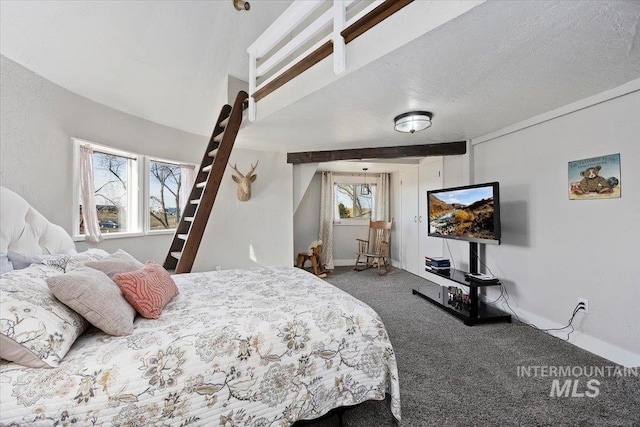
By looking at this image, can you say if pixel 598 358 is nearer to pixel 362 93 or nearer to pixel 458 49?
pixel 458 49

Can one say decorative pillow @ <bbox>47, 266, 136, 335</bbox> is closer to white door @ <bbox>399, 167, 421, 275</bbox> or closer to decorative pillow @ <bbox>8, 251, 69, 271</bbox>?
decorative pillow @ <bbox>8, 251, 69, 271</bbox>

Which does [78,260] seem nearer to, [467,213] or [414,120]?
[414,120]

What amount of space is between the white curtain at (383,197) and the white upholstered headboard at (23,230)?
16.9 feet

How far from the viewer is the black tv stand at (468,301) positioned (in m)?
2.96

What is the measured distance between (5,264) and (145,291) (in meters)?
0.75

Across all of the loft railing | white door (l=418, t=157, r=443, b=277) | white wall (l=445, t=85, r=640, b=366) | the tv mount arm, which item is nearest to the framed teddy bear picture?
white wall (l=445, t=85, r=640, b=366)

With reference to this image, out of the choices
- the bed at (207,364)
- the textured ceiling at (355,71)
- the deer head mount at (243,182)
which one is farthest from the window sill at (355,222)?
the bed at (207,364)

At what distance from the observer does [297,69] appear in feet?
7.54

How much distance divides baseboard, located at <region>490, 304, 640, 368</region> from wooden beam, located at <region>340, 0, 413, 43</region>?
9.60ft

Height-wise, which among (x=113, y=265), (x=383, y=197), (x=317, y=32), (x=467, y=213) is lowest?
(x=113, y=265)

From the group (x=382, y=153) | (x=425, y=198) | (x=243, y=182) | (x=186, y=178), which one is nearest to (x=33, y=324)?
(x=186, y=178)

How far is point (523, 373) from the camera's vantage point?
2.06 meters

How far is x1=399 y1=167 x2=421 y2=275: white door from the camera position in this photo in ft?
17.3

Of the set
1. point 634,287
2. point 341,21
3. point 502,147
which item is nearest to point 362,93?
point 341,21
